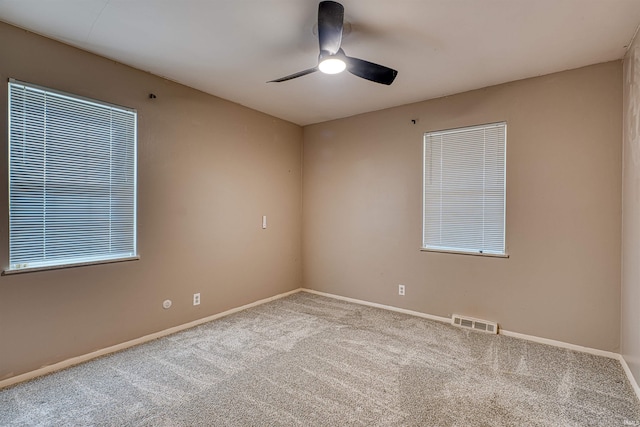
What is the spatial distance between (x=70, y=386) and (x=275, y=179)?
2.98 meters

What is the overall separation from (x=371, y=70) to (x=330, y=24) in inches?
A: 19.1

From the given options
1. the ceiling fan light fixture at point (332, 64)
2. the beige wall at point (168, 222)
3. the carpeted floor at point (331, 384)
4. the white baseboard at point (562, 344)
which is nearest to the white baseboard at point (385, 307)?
the carpeted floor at point (331, 384)

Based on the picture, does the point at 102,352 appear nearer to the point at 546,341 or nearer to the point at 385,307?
the point at 385,307

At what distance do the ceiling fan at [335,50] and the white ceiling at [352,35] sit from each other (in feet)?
0.37

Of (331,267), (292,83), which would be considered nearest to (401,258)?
(331,267)

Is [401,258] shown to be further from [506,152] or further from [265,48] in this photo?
[265,48]

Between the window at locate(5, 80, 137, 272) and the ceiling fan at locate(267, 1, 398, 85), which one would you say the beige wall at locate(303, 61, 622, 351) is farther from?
the window at locate(5, 80, 137, 272)

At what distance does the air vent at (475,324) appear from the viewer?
3227mm

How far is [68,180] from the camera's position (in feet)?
8.32

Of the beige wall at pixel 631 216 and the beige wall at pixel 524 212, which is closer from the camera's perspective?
the beige wall at pixel 631 216

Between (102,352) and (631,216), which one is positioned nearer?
(631,216)

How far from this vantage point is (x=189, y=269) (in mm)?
3400

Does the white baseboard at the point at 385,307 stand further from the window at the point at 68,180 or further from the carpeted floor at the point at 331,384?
the window at the point at 68,180

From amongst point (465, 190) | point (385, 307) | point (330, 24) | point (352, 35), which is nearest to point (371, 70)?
point (352, 35)
